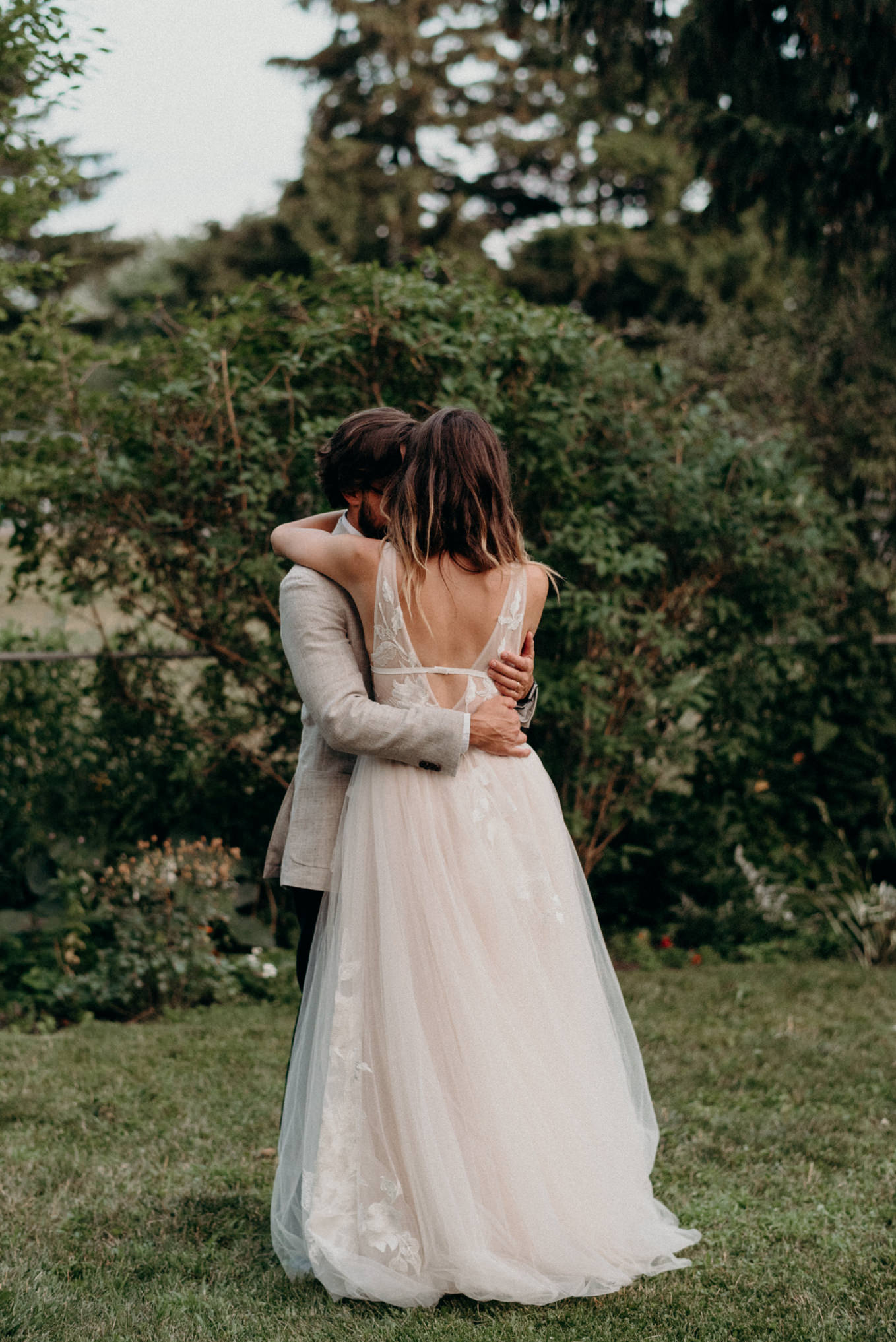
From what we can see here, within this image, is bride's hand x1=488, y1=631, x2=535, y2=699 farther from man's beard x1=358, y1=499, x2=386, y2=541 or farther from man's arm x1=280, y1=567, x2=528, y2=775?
man's beard x1=358, y1=499, x2=386, y2=541

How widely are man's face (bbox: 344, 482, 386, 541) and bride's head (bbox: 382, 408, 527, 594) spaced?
16 centimetres

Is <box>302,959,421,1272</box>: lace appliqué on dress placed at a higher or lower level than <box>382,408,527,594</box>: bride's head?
lower

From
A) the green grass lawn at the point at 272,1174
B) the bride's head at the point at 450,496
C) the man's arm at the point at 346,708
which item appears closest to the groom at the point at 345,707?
the man's arm at the point at 346,708

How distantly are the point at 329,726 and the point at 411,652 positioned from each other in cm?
25

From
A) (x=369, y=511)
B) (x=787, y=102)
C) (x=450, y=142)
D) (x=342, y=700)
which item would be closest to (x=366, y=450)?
(x=369, y=511)

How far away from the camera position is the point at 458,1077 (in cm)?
251

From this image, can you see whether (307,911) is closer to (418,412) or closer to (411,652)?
(411,652)

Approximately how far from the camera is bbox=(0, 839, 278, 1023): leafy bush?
16.4 feet

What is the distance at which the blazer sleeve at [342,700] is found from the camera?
2545 millimetres

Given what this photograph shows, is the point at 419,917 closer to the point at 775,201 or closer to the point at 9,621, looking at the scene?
the point at 9,621

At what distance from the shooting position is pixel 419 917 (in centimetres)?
259

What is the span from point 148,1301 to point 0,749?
3524 mm

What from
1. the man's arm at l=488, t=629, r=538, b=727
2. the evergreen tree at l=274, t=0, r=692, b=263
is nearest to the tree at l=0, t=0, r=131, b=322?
the man's arm at l=488, t=629, r=538, b=727

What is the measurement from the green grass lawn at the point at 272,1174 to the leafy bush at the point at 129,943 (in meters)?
0.19
